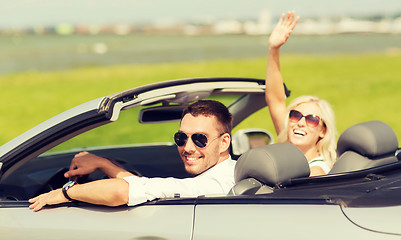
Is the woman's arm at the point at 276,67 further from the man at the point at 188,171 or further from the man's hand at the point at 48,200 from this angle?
the man's hand at the point at 48,200

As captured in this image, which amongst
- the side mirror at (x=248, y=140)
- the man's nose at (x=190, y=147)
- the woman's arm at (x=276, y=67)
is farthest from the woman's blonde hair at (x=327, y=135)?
the man's nose at (x=190, y=147)

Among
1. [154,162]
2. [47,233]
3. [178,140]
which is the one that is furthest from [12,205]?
[154,162]

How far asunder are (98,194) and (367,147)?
170 cm

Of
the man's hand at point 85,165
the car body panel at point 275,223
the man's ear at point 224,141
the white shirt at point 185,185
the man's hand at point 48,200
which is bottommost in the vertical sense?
the car body panel at point 275,223

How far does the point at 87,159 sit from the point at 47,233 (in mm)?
505

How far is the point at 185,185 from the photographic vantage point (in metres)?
2.70

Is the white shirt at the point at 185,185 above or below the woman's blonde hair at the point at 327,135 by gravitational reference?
below

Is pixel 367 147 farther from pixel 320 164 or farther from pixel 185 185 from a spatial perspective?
pixel 185 185

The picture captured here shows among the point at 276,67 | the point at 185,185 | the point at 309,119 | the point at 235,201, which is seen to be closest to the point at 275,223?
the point at 235,201

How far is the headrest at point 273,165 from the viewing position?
2.57 meters

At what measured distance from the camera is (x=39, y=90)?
70.9ft

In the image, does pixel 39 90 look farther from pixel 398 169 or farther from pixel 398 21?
pixel 398 21

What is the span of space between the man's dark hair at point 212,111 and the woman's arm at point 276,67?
0.79 meters

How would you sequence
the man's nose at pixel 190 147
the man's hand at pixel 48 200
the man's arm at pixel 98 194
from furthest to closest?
the man's nose at pixel 190 147, the man's hand at pixel 48 200, the man's arm at pixel 98 194
